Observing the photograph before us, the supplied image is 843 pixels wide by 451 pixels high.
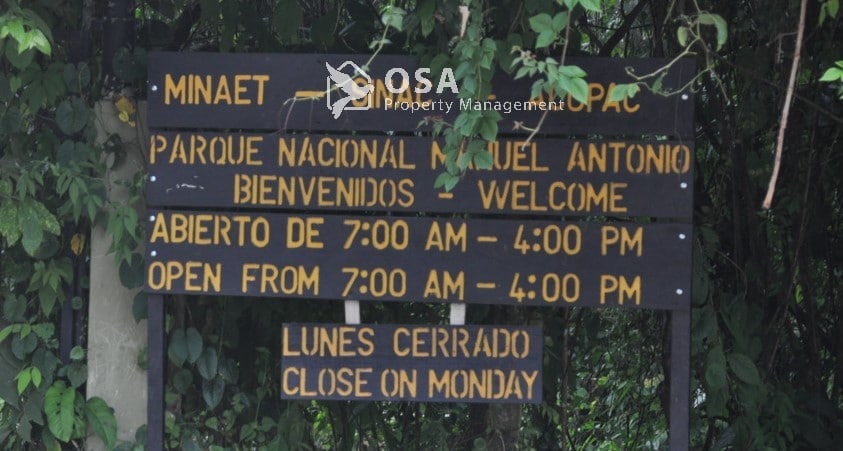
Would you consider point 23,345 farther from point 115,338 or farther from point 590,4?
point 590,4

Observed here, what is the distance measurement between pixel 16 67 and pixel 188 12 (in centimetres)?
81

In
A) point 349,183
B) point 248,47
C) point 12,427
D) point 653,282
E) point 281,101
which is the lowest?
point 12,427

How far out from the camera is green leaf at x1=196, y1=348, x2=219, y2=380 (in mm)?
4535

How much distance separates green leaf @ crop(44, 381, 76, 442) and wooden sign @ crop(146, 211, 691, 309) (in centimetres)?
79

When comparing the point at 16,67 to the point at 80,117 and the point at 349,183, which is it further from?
the point at 349,183

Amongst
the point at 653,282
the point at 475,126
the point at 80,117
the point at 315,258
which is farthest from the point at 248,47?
the point at 653,282

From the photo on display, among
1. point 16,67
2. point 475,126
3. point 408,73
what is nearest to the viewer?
point 475,126

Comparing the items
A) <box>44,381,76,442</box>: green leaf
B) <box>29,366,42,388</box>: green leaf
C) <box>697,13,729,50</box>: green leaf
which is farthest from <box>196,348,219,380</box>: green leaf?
<box>697,13,729,50</box>: green leaf

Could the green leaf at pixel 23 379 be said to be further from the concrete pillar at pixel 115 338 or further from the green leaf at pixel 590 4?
the green leaf at pixel 590 4

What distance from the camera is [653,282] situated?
3965 millimetres

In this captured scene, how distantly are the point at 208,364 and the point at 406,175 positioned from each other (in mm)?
1227

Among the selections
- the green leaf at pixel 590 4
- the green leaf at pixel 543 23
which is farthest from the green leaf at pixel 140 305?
the green leaf at pixel 590 4

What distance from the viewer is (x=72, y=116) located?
14.6 ft

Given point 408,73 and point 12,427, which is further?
point 12,427
